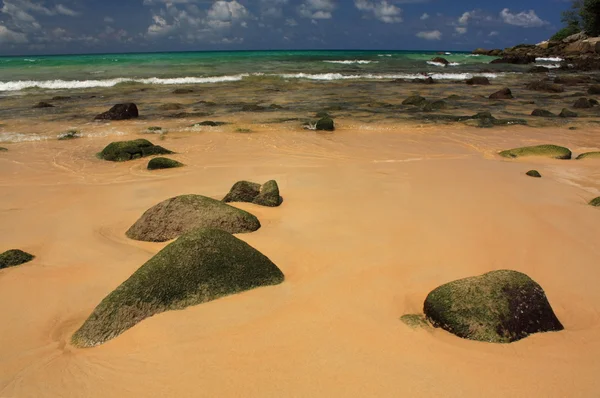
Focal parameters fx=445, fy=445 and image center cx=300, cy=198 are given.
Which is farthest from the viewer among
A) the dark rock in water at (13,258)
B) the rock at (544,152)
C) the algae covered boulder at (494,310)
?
the rock at (544,152)

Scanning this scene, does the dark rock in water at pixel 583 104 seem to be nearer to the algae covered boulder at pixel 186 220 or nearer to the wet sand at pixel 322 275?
the wet sand at pixel 322 275

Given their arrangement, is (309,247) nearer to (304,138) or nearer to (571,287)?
(571,287)

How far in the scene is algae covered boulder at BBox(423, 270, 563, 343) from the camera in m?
2.90

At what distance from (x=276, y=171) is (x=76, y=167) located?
3.57 m

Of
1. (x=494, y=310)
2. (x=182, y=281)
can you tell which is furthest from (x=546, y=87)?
(x=182, y=281)

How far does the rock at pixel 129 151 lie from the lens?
8.18 metres

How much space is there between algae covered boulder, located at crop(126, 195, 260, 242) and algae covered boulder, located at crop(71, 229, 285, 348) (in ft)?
2.65

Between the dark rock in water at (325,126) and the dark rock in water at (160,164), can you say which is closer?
the dark rock in water at (160,164)

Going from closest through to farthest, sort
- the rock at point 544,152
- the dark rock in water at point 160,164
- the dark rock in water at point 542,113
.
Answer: the dark rock in water at point 160,164 → the rock at point 544,152 → the dark rock in water at point 542,113

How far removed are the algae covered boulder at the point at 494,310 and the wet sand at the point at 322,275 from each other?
3.2 inches

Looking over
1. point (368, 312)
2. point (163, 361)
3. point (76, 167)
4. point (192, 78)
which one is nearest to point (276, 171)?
point (76, 167)

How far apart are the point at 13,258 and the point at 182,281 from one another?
1.81m

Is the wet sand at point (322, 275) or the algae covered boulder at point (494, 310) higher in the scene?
the algae covered boulder at point (494, 310)

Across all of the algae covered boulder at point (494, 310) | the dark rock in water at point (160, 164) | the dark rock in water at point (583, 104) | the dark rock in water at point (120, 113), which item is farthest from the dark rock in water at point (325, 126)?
the dark rock in water at point (583, 104)
